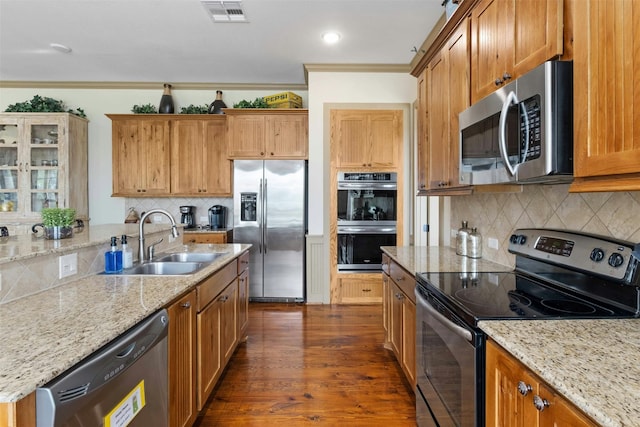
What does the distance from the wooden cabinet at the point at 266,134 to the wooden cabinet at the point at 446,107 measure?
189 cm

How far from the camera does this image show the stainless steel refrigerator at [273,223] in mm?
4098

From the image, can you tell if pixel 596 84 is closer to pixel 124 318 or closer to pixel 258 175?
pixel 124 318

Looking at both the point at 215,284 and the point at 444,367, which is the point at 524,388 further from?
the point at 215,284

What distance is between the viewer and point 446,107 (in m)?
2.20

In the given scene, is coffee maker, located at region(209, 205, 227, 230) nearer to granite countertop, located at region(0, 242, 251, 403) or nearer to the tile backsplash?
granite countertop, located at region(0, 242, 251, 403)

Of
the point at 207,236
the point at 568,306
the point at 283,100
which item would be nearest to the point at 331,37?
the point at 283,100

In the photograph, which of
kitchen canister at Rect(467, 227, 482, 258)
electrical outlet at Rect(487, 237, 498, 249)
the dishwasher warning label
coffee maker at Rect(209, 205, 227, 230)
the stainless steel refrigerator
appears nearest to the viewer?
the dishwasher warning label

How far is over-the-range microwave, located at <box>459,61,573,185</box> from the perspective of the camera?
1160 millimetres

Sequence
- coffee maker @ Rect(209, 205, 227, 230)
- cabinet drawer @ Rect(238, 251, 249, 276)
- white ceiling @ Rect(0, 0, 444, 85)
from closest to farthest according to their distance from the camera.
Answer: cabinet drawer @ Rect(238, 251, 249, 276) → white ceiling @ Rect(0, 0, 444, 85) → coffee maker @ Rect(209, 205, 227, 230)

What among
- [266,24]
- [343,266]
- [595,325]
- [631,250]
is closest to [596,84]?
[631,250]

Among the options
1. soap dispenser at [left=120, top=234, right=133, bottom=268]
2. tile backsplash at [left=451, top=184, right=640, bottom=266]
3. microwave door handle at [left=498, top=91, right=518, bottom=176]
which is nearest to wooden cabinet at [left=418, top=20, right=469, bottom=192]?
tile backsplash at [left=451, top=184, right=640, bottom=266]

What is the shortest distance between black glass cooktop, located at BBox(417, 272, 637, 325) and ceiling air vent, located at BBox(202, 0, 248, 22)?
2656mm

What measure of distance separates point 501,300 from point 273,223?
3.08m

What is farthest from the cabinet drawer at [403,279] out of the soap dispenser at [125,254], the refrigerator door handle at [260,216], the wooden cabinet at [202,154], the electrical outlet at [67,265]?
the wooden cabinet at [202,154]
